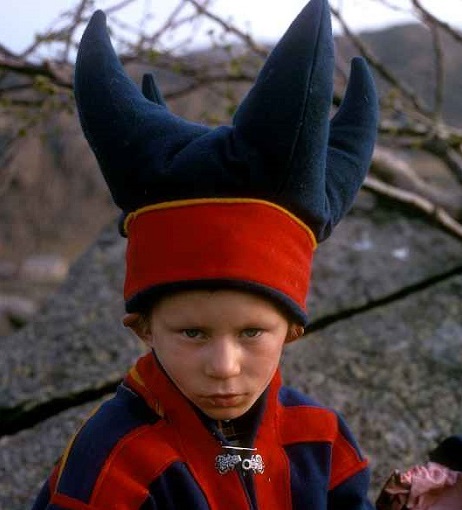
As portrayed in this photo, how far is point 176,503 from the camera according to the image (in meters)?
1.64

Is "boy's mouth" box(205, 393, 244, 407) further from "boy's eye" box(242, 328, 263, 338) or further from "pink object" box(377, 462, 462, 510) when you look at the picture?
"pink object" box(377, 462, 462, 510)

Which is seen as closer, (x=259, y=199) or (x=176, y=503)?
(x=259, y=199)

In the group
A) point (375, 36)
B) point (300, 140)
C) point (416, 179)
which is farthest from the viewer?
point (375, 36)

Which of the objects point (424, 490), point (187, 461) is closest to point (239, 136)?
point (187, 461)

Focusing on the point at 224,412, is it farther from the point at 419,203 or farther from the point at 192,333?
the point at 419,203

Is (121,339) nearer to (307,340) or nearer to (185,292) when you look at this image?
(307,340)

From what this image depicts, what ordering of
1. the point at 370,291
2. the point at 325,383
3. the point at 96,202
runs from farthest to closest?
1. the point at 96,202
2. the point at 370,291
3. the point at 325,383

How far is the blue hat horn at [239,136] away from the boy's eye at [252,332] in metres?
0.21

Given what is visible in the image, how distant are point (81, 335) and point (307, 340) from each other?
789 mm

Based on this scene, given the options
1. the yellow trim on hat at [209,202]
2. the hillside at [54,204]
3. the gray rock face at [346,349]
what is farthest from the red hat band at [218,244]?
the hillside at [54,204]

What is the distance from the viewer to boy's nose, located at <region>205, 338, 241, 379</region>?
1.51 metres

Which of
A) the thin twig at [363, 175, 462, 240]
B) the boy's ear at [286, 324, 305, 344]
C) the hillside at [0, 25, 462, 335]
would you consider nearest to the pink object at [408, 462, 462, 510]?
the boy's ear at [286, 324, 305, 344]

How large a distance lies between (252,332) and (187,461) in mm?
300

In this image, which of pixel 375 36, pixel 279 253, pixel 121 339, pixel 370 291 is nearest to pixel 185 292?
pixel 279 253
